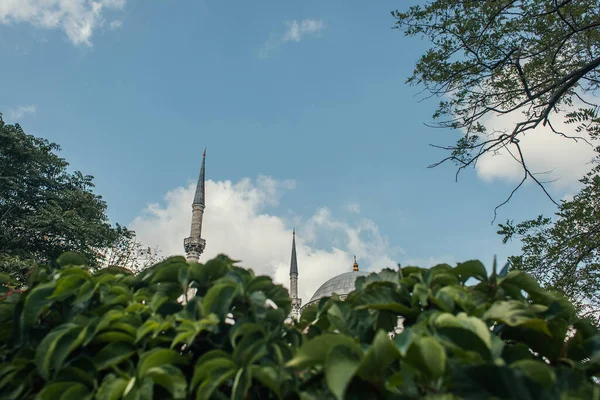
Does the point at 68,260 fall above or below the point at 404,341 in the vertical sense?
above

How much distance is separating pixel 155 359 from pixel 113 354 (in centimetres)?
17

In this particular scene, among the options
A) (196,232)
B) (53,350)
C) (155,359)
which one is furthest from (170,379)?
(196,232)

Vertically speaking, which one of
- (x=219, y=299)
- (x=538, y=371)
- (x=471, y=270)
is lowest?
(x=538, y=371)

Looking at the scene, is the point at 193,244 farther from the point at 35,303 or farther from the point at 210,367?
the point at 210,367

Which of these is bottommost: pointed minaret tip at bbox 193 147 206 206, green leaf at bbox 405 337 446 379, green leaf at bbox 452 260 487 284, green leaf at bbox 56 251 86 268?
green leaf at bbox 405 337 446 379

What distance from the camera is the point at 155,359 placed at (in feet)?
4.01

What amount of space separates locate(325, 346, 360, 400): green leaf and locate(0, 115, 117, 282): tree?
668 inches

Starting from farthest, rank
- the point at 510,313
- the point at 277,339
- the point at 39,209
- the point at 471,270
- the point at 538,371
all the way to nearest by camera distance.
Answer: the point at 39,209, the point at 471,270, the point at 277,339, the point at 510,313, the point at 538,371

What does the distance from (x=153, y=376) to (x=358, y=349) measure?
1.75ft

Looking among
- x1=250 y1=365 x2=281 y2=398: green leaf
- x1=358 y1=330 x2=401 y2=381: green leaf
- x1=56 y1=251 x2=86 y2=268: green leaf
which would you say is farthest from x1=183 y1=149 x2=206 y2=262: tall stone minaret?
x1=358 y1=330 x2=401 y2=381: green leaf

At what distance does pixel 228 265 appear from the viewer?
154 centimetres

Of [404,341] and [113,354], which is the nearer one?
[404,341]

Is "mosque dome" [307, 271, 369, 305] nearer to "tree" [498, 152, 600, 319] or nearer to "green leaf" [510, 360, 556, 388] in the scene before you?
"tree" [498, 152, 600, 319]

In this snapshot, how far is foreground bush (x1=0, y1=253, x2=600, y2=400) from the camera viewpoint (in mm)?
1046
